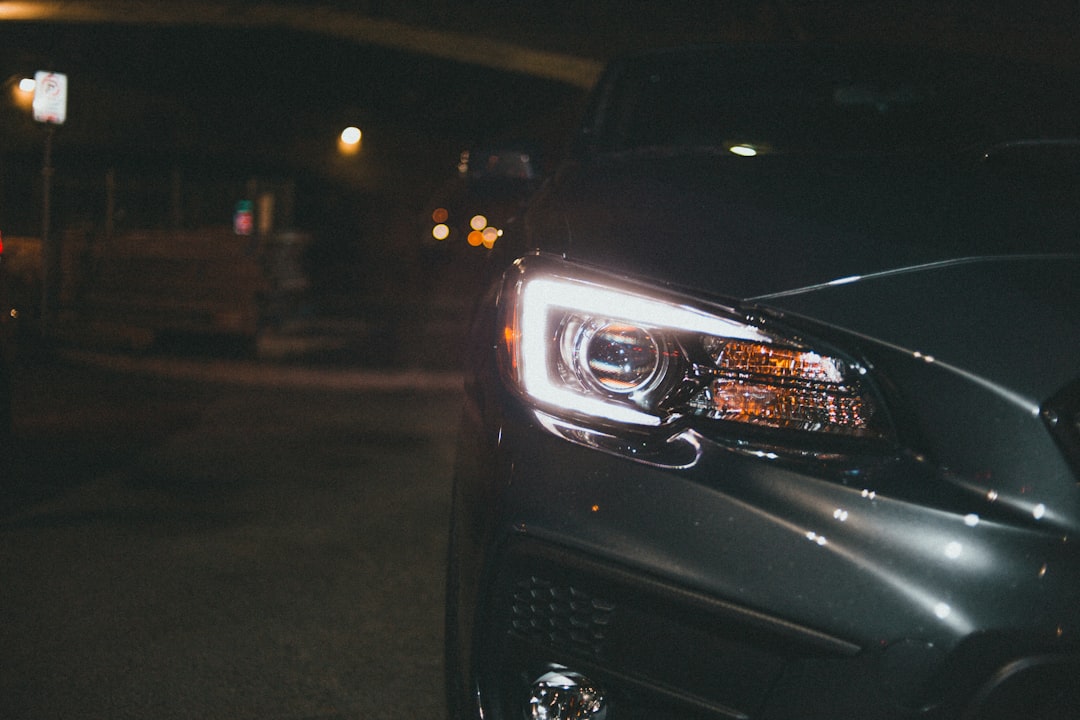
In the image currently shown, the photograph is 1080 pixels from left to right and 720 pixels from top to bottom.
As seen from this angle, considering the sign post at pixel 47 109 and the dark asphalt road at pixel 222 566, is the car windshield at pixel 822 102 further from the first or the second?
the sign post at pixel 47 109

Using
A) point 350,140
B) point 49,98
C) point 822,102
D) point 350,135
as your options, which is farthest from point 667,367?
point 350,140

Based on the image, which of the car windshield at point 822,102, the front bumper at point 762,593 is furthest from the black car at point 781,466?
the car windshield at point 822,102

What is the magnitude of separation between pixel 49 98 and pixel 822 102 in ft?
30.0

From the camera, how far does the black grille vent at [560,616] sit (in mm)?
1588

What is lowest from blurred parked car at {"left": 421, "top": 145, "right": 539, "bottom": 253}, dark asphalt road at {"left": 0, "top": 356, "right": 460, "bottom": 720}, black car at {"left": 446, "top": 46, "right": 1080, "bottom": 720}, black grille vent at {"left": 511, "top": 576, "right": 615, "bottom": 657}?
dark asphalt road at {"left": 0, "top": 356, "right": 460, "bottom": 720}

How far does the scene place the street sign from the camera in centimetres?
1051

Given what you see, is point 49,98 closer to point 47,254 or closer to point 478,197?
point 47,254

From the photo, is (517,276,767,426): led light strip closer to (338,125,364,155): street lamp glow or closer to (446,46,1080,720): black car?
(446,46,1080,720): black car

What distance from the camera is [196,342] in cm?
1288

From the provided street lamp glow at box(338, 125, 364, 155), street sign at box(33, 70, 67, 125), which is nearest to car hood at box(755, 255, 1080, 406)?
street sign at box(33, 70, 67, 125)

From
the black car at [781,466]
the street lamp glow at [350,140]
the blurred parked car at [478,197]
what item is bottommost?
the black car at [781,466]

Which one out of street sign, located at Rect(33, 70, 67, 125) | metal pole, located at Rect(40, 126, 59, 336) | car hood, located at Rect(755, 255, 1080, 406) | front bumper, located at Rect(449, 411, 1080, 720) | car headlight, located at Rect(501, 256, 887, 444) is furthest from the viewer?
street sign, located at Rect(33, 70, 67, 125)

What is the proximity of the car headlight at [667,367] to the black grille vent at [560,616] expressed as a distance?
0.25 meters

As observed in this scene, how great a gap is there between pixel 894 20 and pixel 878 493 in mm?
11646
